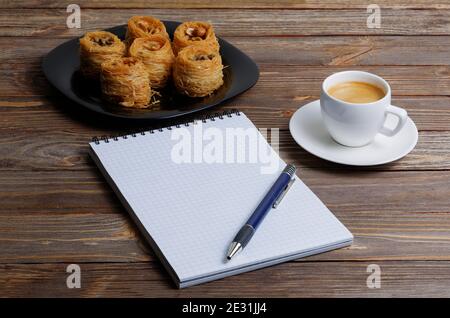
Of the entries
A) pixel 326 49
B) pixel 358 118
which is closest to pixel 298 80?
pixel 326 49

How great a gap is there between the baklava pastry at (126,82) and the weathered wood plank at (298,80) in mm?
140

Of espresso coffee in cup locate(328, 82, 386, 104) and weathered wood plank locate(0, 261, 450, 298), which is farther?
espresso coffee in cup locate(328, 82, 386, 104)

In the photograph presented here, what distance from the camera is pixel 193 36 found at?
1291 millimetres

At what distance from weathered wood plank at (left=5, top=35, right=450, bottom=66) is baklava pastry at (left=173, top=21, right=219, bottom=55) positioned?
127 mm

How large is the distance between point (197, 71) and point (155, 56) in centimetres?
7

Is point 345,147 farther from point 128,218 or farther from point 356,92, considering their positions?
point 128,218

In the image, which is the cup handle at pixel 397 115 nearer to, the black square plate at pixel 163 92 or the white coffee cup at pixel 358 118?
the white coffee cup at pixel 358 118

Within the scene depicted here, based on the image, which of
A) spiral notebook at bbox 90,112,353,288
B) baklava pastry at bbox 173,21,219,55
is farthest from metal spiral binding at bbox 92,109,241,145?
baklava pastry at bbox 173,21,219,55

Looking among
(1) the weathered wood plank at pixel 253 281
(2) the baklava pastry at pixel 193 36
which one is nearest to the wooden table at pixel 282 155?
(1) the weathered wood plank at pixel 253 281

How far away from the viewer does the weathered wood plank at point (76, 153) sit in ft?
3.61

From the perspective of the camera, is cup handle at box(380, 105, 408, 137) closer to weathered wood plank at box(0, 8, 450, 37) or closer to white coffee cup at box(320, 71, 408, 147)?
white coffee cup at box(320, 71, 408, 147)

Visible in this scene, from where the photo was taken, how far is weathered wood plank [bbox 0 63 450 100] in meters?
1.28
